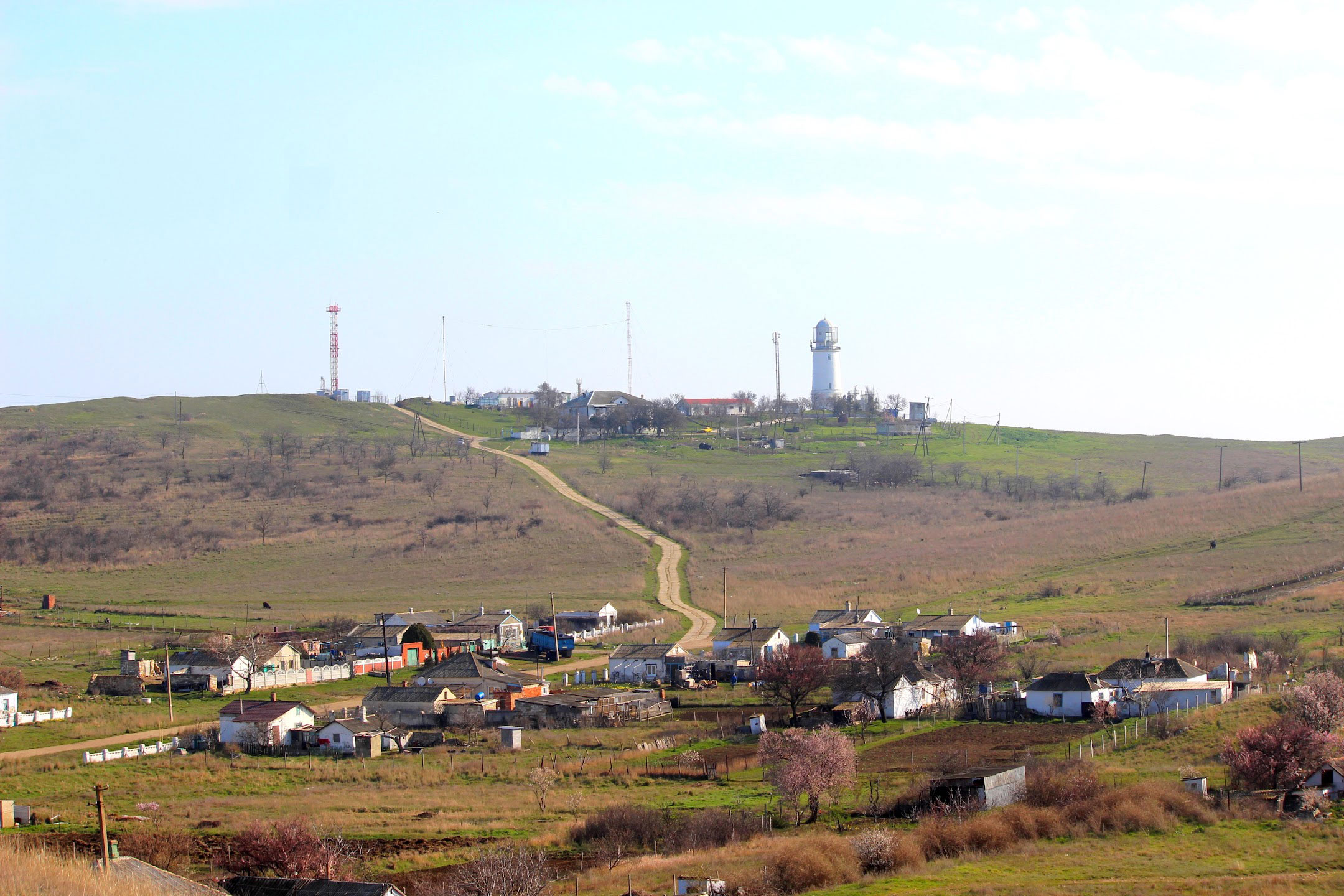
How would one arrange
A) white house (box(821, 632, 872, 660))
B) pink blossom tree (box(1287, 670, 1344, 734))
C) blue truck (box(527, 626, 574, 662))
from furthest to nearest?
1. blue truck (box(527, 626, 574, 662))
2. white house (box(821, 632, 872, 660))
3. pink blossom tree (box(1287, 670, 1344, 734))

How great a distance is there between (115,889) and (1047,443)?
143 metres

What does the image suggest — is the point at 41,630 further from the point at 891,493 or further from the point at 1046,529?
the point at 891,493

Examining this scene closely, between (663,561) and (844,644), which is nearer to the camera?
(844,644)

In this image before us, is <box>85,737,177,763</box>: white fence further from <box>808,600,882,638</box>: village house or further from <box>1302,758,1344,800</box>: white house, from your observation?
<box>1302,758,1344,800</box>: white house

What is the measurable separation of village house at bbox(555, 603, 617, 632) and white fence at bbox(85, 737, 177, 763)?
1038 inches

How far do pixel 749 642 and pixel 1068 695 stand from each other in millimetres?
16302

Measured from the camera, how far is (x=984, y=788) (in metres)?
28.3

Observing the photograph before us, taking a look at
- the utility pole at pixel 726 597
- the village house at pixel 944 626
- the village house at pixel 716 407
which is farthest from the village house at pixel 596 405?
the village house at pixel 944 626

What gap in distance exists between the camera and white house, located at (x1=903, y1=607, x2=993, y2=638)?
5603 centimetres

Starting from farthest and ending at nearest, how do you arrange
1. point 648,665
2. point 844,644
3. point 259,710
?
point 844,644, point 648,665, point 259,710

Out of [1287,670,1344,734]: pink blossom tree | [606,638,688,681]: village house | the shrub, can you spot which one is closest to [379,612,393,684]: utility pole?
[606,638,688,681]: village house

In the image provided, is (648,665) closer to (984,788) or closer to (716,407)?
(984,788)

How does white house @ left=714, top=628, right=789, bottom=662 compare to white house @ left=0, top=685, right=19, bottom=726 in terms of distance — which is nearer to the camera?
white house @ left=0, top=685, right=19, bottom=726

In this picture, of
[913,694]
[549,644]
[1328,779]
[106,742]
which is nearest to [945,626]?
[913,694]
